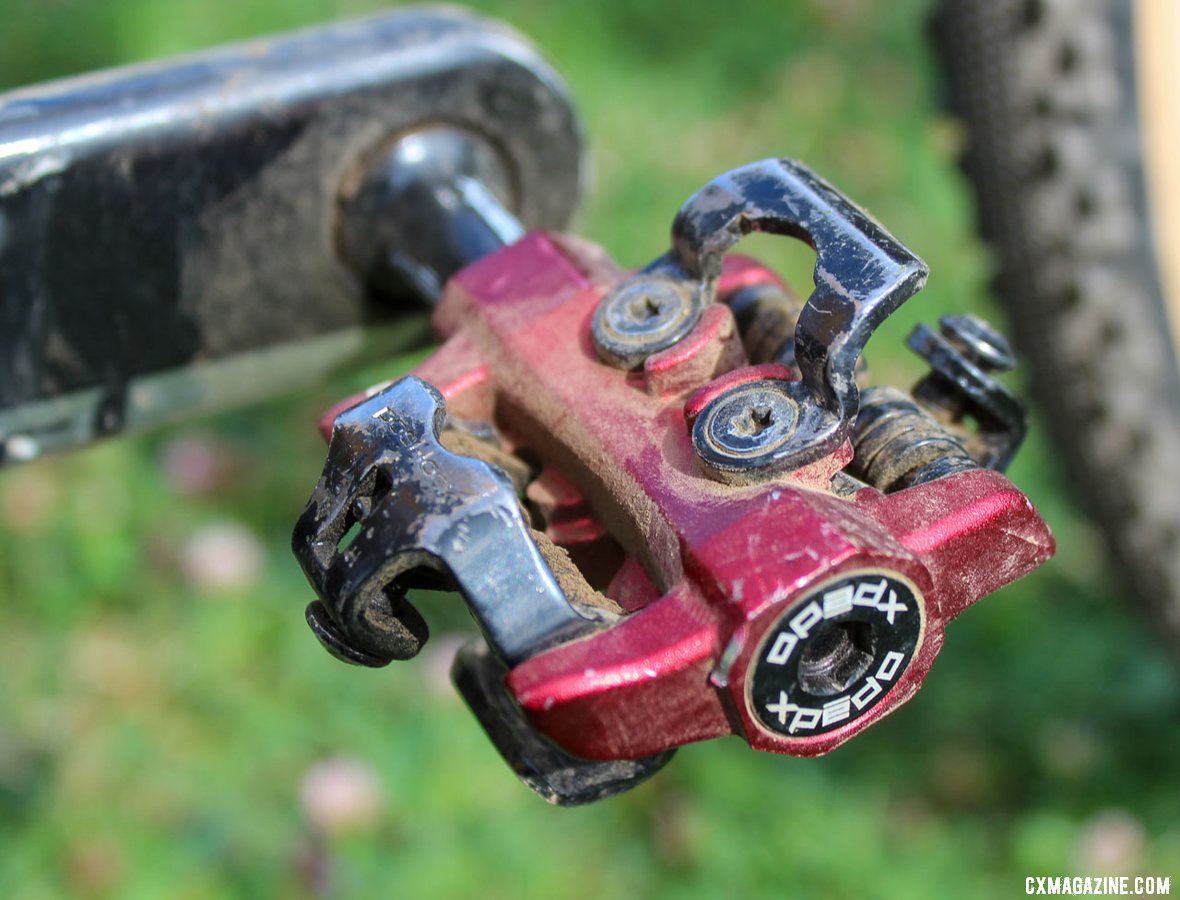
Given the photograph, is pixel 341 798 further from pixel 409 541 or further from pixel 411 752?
pixel 409 541

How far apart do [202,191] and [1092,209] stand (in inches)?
32.7

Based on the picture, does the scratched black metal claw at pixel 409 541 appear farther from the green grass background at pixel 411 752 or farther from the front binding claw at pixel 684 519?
the green grass background at pixel 411 752

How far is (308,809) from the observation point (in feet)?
4.89

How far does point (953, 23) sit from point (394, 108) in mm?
666

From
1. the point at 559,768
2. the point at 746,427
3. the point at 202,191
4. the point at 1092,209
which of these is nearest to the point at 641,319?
the point at 746,427

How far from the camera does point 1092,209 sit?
1368mm

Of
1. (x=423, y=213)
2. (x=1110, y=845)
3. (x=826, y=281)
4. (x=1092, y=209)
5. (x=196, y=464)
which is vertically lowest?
(x=1110, y=845)

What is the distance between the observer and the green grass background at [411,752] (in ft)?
4.82

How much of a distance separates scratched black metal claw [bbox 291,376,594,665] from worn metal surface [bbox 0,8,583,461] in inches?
13.5

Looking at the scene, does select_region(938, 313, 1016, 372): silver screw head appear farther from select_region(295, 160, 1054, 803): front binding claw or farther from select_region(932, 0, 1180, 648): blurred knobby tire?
select_region(932, 0, 1180, 648): blurred knobby tire

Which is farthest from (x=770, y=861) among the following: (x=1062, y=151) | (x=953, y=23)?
(x=953, y=23)

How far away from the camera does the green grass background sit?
1468mm

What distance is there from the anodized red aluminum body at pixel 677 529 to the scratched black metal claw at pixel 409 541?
37mm

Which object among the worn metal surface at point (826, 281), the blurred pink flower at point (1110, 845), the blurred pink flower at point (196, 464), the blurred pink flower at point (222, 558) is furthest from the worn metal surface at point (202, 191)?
the blurred pink flower at point (1110, 845)
